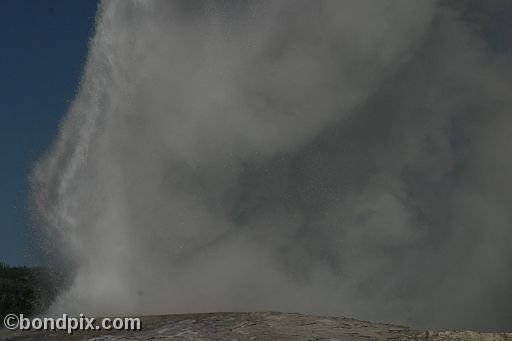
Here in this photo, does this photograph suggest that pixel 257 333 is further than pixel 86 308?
No

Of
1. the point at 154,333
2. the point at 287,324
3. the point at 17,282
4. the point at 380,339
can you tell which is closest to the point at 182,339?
the point at 154,333

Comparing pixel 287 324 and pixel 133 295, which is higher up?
pixel 133 295

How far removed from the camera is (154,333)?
23562 millimetres

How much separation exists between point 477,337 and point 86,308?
2309 cm

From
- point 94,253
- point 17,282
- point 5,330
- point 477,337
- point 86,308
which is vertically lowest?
point 477,337

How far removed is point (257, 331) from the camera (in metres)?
23.2

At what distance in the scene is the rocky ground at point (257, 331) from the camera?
22.4m

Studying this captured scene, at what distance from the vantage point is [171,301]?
44750mm

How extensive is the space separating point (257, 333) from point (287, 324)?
1.75 metres

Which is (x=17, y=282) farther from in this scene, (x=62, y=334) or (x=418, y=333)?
(x=418, y=333)

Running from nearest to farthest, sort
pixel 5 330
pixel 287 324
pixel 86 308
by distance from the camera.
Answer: pixel 287 324 < pixel 5 330 < pixel 86 308

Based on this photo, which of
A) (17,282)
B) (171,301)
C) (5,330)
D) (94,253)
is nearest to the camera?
(5,330)

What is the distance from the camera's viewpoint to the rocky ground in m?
22.4

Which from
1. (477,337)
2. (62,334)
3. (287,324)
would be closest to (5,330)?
(62,334)
